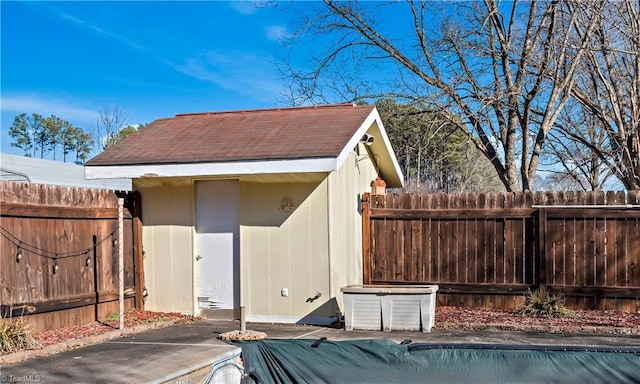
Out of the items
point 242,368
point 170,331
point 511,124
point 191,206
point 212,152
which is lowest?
point 170,331

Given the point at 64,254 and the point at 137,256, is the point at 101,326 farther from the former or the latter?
the point at 137,256

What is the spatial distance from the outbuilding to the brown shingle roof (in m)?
0.02

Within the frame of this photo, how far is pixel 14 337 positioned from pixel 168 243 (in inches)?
135

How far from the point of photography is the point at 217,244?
10273 millimetres

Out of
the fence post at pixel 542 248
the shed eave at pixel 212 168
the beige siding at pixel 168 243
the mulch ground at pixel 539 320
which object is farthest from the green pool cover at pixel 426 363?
the fence post at pixel 542 248

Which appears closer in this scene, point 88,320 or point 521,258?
point 88,320

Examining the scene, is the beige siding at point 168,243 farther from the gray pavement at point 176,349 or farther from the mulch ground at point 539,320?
the mulch ground at point 539,320

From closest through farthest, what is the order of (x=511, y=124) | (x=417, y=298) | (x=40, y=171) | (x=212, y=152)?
1. (x=417, y=298)
2. (x=212, y=152)
3. (x=511, y=124)
4. (x=40, y=171)

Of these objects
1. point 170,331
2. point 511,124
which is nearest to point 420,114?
point 511,124

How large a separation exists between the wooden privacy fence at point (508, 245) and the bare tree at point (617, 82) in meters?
4.90

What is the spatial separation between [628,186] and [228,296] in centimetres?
1094

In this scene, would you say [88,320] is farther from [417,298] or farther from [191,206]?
[417,298]

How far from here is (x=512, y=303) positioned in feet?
33.8

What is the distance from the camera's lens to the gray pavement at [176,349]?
645 cm
